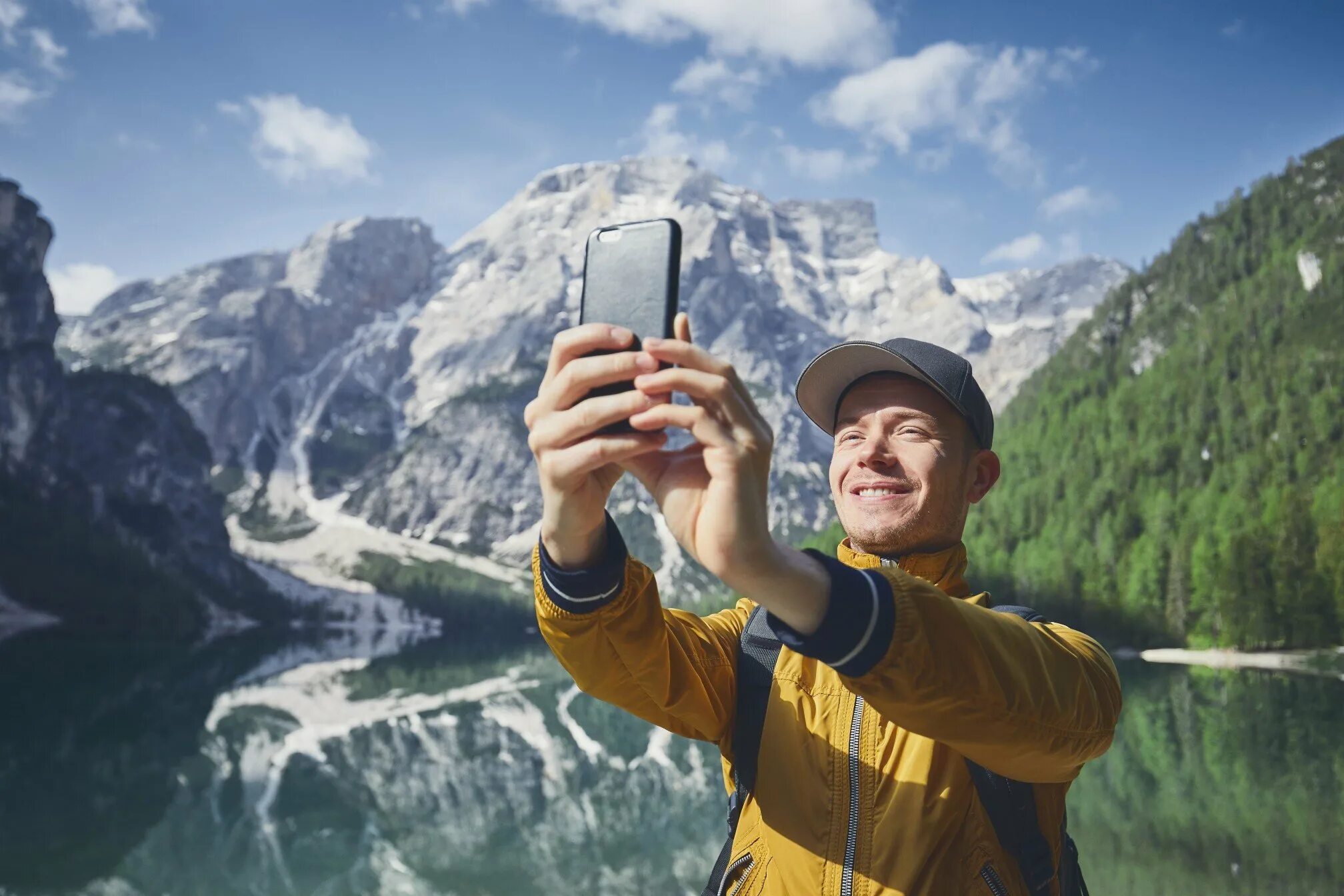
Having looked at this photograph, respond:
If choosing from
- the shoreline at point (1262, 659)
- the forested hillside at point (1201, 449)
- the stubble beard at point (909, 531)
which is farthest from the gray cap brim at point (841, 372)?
the forested hillside at point (1201, 449)

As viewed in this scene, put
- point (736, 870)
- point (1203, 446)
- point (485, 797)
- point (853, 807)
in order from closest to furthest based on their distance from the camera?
point (853, 807), point (736, 870), point (485, 797), point (1203, 446)

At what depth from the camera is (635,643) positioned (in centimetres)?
253

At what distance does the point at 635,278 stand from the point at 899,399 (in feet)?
4.10

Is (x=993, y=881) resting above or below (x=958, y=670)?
below

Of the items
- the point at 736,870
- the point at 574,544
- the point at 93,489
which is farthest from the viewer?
the point at 93,489

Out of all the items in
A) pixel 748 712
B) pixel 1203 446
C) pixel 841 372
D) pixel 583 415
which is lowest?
pixel 748 712

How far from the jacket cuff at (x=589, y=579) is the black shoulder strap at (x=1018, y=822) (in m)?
1.13

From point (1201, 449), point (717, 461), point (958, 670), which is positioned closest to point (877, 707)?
point (958, 670)

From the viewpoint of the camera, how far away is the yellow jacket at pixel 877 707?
1.87 meters

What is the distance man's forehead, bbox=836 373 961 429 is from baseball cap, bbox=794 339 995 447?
0.09ft

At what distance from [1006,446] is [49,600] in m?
112

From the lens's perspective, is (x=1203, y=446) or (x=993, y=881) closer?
(x=993, y=881)

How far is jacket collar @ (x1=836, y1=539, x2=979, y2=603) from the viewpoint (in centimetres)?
288

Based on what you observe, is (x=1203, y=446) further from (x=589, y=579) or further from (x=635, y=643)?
(x=589, y=579)
